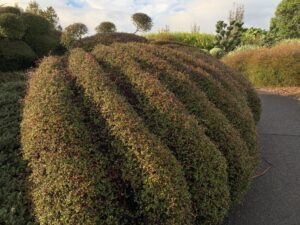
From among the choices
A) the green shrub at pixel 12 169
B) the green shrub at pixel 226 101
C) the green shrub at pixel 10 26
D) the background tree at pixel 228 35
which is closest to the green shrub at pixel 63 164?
the green shrub at pixel 12 169

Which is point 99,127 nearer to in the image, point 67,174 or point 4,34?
point 67,174

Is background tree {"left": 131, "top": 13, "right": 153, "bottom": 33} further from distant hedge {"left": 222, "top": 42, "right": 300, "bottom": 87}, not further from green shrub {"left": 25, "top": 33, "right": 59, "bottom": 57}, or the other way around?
distant hedge {"left": 222, "top": 42, "right": 300, "bottom": 87}

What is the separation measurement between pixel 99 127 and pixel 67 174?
2.46ft

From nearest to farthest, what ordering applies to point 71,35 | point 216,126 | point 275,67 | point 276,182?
1. point 216,126
2. point 276,182
3. point 71,35
4. point 275,67

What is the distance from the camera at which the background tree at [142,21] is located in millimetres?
9148

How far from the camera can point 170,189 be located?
3.28m

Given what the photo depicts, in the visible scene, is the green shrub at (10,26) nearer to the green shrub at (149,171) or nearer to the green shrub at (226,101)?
the green shrub at (226,101)

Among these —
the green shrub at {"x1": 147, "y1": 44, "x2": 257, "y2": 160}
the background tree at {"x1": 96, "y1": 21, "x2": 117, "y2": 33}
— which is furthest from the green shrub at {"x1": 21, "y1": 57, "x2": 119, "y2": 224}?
the background tree at {"x1": 96, "y1": 21, "x2": 117, "y2": 33}

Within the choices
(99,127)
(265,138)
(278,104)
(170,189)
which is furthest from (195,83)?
(278,104)

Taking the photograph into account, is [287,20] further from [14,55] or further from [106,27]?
[14,55]

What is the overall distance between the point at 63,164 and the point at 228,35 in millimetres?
21245

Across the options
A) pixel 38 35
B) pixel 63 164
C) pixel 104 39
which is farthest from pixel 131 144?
pixel 38 35

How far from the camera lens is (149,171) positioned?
11.0ft

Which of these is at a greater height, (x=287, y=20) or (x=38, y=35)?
(x=38, y=35)
